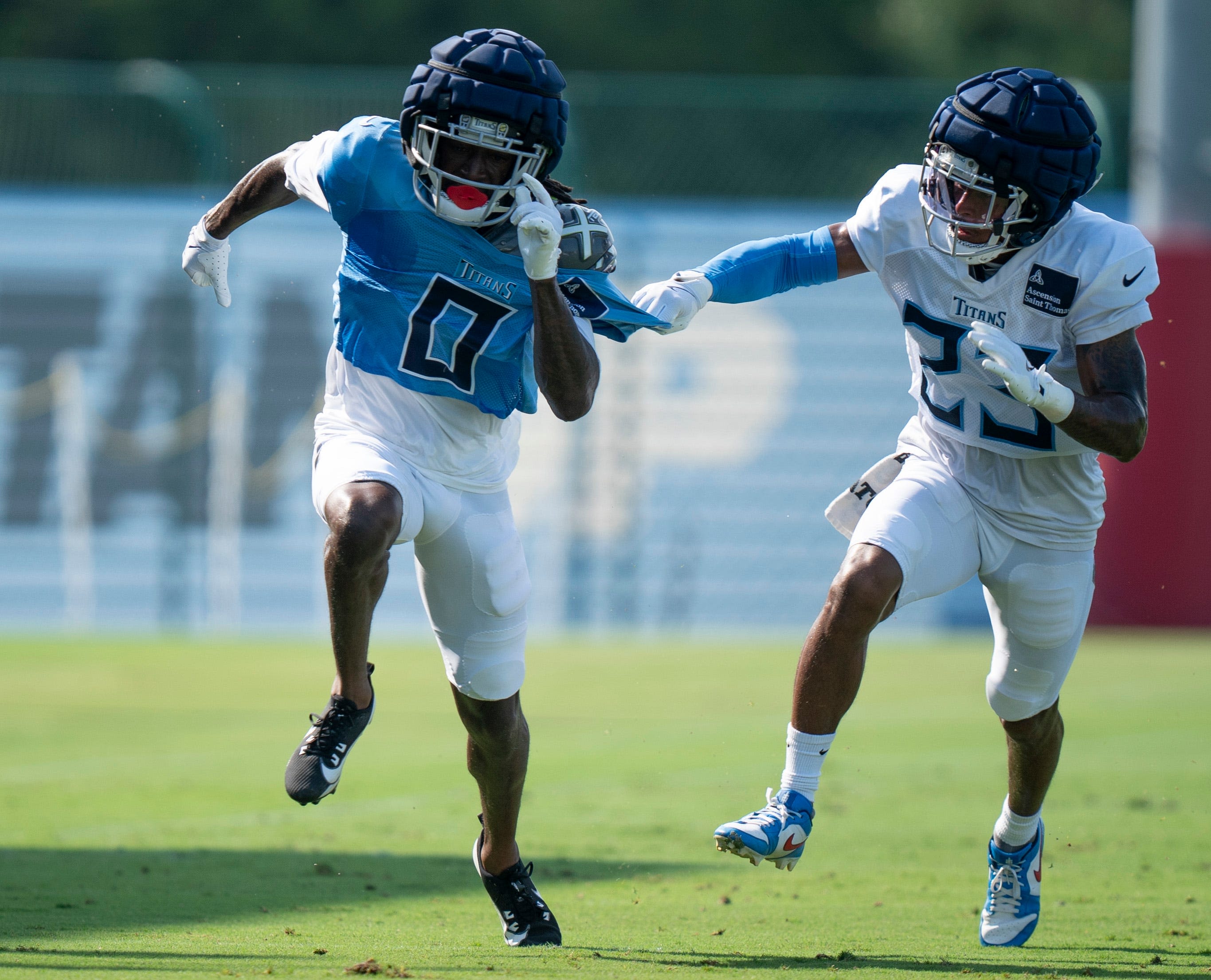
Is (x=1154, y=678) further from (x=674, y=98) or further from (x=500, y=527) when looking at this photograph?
(x=500, y=527)

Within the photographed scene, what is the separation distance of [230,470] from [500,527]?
10559 millimetres

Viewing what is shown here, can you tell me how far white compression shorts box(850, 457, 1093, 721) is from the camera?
4.87 m

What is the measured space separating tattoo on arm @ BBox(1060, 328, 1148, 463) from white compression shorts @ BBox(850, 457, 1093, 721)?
1.50ft

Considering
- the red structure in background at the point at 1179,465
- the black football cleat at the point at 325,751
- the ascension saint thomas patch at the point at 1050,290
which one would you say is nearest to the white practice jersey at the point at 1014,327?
the ascension saint thomas patch at the point at 1050,290

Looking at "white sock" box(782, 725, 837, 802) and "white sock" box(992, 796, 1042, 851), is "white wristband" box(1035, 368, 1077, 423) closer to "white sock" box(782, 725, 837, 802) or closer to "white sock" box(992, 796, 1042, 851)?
"white sock" box(782, 725, 837, 802)

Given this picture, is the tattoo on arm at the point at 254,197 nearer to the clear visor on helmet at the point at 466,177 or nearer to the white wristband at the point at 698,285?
the clear visor on helmet at the point at 466,177

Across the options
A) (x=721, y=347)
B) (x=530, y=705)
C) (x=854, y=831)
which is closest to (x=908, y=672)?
(x=530, y=705)

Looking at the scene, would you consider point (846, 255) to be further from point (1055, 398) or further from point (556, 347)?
point (556, 347)

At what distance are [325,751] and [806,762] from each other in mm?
1292

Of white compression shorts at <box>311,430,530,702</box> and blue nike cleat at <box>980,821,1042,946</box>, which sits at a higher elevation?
white compression shorts at <box>311,430,530,702</box>

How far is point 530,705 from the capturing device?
10867 mm

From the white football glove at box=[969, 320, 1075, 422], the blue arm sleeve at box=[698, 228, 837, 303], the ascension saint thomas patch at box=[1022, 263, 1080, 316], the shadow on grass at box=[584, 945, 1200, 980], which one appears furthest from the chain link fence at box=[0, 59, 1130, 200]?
the shadow on grass at box=[584, 945, 1200, 980]

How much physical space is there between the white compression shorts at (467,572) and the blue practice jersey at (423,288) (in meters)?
0.27

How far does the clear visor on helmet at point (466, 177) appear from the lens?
15.4ft
